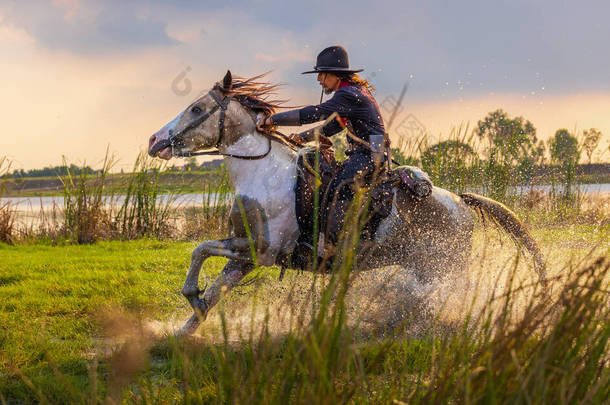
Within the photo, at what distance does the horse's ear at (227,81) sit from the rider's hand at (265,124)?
0.38 meters

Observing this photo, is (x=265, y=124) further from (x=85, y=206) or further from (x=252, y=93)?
(x=85, y=206)

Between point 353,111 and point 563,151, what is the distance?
20.3 ft

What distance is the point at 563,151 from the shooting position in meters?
8.70

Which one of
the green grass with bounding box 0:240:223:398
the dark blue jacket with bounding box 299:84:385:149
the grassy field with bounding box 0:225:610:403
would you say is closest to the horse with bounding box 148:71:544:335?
the grassy field with bounding box 0:225:610:403

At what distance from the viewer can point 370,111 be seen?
13.0 ft

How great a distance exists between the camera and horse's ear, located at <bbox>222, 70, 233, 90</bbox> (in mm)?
4102

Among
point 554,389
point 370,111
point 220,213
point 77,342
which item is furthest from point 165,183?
point 554,389

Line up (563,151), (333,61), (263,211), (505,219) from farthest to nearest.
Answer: (563,151) < (505,219) < (333,61) < (263,211)

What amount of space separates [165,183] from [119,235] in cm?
124

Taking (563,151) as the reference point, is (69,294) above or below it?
below

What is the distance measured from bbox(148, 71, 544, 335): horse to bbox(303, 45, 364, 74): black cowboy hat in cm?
48

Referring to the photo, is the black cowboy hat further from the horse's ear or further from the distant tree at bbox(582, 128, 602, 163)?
the distant tree at bbox(582, 128, 602, 163)

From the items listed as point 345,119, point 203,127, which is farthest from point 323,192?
point 203,127

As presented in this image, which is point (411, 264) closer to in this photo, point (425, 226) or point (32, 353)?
point (425, 226)
